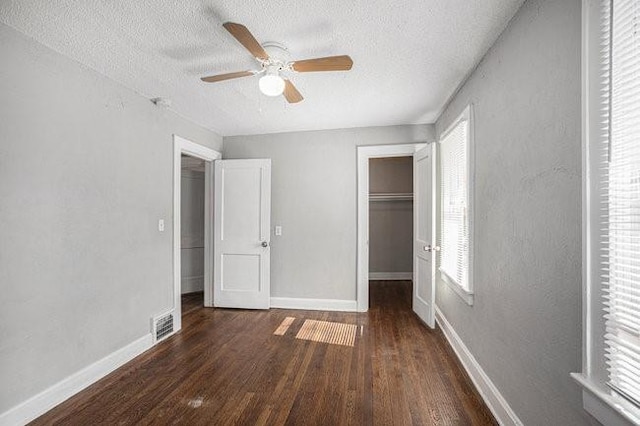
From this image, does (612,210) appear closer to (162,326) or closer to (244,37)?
(244,37)

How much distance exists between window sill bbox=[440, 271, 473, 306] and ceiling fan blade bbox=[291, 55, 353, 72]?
1.89 metres

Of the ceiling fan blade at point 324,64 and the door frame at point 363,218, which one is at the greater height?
the ceiling fan blade at point 324,64

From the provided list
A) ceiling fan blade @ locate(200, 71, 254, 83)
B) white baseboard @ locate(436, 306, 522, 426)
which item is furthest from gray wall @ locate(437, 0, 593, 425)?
ceiling fan blade @ locate(200, 71, 254, 83)

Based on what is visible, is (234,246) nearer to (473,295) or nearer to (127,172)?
(127,172)

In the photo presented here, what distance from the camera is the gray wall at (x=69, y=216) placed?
1782 millimetres

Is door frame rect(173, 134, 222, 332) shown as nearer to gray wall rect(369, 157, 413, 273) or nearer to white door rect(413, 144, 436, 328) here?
white door rect(413, 144, 436, 328)

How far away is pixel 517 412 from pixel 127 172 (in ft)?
10.7

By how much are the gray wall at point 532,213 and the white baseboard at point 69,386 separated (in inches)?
112

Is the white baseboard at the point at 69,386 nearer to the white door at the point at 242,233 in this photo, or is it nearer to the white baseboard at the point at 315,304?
the white door at the point at 242,233

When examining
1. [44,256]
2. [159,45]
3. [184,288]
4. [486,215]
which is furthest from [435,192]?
[184,288]

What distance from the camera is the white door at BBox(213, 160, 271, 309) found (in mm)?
3912

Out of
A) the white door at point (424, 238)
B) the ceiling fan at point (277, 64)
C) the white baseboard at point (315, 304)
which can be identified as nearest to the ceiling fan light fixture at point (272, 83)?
the ceiling fan at point (277, 64)

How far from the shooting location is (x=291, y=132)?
4.06 metres

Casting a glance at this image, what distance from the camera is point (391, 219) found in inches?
232
